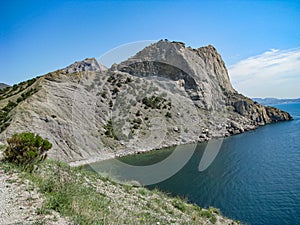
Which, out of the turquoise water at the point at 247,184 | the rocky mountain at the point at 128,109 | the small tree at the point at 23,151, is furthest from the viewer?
the rocky mountain at the point at 128,109

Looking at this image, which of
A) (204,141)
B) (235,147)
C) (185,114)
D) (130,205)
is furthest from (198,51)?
(130,205)

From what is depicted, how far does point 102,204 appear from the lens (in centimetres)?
847

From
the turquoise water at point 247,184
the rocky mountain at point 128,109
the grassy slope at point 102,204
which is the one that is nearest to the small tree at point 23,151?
the grassy slope at point 102,204

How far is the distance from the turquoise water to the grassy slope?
12.1 ft

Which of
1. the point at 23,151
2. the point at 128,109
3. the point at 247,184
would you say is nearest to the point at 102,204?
the point at 23,151

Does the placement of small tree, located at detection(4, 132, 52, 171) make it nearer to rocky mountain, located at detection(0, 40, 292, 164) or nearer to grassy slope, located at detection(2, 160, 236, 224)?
grassy slope, located at detection(2, 160, 236, 224)

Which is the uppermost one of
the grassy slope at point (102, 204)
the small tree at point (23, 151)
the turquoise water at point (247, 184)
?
the small tree at point (23, 151)

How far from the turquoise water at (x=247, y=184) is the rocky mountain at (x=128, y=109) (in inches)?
350

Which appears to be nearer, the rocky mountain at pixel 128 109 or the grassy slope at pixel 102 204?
the grassy slope at pixel 102 204

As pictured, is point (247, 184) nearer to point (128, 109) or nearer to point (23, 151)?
point (23, 151)

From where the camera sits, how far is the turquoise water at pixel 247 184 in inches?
641

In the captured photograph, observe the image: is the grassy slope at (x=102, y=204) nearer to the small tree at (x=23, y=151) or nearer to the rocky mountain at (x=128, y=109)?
the small tree at (x=23, y=151)

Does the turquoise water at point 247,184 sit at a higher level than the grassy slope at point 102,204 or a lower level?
lower

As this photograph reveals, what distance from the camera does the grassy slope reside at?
637 centimetres
